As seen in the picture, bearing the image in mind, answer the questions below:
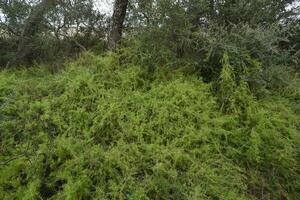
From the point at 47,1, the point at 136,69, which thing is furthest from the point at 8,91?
the point at 47,1

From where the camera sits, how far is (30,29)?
5727 mm

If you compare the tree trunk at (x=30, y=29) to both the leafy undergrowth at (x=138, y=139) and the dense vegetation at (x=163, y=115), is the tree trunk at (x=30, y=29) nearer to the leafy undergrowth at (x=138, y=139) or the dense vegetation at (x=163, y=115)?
the dense vegetation at (x=163, y=115)

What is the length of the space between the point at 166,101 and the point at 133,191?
126 cm

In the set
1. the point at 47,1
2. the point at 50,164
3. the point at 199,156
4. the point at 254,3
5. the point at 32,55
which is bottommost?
the point at 50,164

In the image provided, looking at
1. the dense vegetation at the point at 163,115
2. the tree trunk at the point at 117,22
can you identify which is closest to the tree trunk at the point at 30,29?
the dense vegetation at the point at 163,115

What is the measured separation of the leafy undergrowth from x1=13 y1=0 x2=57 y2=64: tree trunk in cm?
150

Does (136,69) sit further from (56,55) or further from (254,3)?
(254,3)

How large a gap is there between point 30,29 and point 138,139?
11.7 ft

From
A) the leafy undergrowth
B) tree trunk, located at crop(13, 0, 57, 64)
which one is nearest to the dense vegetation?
the leafy undergrowth

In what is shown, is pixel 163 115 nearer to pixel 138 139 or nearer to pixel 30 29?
pixel 138 139

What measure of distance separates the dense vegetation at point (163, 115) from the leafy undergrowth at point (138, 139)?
0.01 metres

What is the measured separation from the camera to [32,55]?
18.9ft

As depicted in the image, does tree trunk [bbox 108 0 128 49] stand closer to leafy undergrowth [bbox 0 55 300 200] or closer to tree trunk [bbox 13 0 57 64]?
leafy undergrowth [bbox 0 55 300 200]

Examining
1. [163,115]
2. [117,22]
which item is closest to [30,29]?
[117,22]
